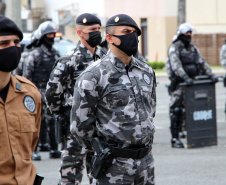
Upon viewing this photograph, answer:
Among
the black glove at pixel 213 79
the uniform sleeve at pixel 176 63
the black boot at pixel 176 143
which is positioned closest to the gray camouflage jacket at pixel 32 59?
the uniform sleeve at pixel 176 63

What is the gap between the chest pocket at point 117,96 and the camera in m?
4.66

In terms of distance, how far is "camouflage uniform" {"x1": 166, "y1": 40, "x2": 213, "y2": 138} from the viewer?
10516 mm

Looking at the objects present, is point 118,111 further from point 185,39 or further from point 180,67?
point 185,39

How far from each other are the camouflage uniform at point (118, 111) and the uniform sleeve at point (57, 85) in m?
1.77

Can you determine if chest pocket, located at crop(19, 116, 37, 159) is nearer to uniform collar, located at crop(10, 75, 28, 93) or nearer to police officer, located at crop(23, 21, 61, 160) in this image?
uniform collar, located at crop(10, 75, 28, 93)

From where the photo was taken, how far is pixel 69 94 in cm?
667

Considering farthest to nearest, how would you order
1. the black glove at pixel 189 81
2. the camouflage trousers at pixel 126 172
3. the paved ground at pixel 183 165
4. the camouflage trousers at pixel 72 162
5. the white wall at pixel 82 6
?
the white wall at pixel 82 6 → the black glove at pixel 189 81 → the paved ground at pixel 183 165 → the camouflage trousers at pixel 72 162 → the camouflage trousers at pixel 126 172

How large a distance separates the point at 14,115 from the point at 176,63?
6852mm

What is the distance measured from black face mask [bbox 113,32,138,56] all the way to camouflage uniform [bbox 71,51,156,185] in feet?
0.31

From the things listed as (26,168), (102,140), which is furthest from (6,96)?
(102,140)

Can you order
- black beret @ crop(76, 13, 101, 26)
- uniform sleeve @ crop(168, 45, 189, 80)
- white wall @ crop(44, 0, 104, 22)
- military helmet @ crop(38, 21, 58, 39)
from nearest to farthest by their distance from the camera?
black beret @ crop(76, 13, 101, 26), military helmet @ crop(38, 21, 58, 39), uniform sleeve @ crop(168, 45, 189, 80), white wall @ crop(44, 0, 104, 22)

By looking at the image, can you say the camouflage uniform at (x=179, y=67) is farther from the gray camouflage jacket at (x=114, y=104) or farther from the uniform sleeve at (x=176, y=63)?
the gray camouflage jacket at (x=114, y=104)

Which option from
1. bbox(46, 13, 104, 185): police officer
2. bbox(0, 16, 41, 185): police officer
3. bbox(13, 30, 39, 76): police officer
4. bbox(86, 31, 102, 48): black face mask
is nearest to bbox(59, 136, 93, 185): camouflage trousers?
bbox(46, 13, 104, 185): police officer

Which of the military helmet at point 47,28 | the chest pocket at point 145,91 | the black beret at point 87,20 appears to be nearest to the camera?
the chest pocket at point 145,91
